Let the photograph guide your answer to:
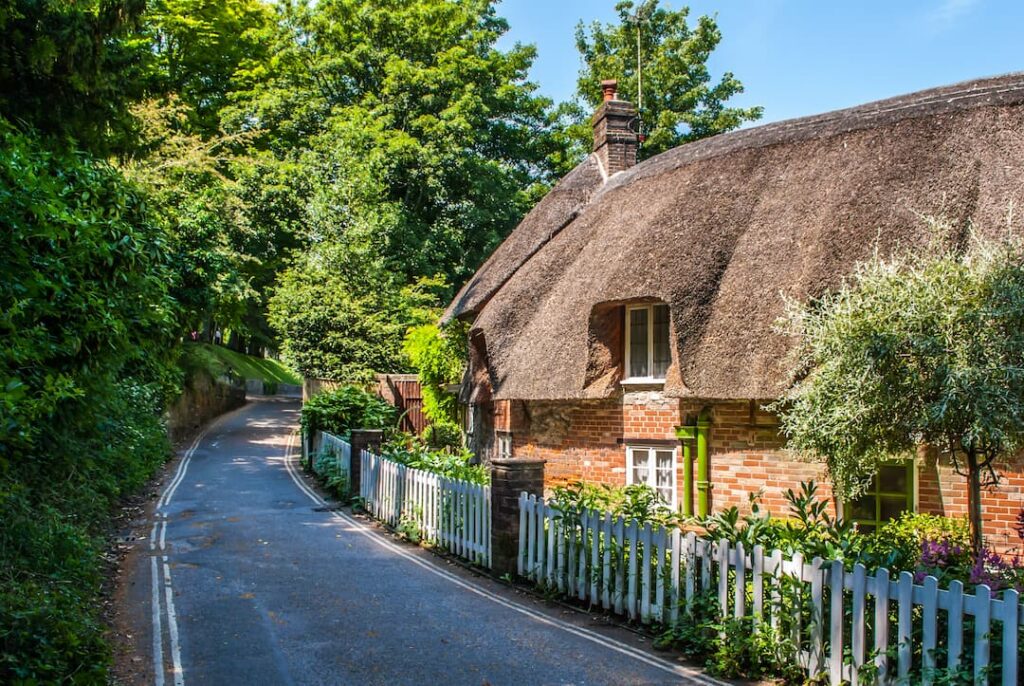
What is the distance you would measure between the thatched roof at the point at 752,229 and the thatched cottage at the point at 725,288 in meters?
0.03

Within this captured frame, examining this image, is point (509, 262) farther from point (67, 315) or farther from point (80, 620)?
point (80, 620)

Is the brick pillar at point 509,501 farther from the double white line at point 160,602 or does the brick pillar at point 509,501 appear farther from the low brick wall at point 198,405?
the low brick wall at point 198,405

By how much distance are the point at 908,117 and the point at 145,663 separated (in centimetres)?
1309

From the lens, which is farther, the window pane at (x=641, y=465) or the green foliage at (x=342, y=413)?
the green foliage at (x=342, y=413)

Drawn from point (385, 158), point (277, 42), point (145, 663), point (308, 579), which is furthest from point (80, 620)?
point (277, 42)

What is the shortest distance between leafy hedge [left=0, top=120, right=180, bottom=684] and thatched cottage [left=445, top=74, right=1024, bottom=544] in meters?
7.13

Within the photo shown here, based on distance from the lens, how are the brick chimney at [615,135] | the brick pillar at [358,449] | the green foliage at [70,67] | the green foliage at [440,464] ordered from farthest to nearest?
the brick chimney at [615,135] → the brick pillar at [358,449] → the green foliage at [440,464] → the green foliage at [70,67]

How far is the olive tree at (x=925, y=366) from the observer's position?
6.89 metres

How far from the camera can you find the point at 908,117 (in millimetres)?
12914

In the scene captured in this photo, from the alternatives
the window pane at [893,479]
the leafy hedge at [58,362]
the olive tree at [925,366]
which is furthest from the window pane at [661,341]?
the leafy hedge at [58,362]

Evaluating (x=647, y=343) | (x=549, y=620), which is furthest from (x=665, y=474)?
(x=549, y=620)

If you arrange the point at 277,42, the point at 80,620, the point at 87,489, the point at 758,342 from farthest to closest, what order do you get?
the point at 277,42 → the point at 758,342 → the point at 87,489 → the point at 80,620

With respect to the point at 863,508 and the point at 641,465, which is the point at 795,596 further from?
the point at 641,465

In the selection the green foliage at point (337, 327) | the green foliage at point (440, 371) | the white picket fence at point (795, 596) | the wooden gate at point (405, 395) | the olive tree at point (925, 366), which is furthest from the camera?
the green foliage at point (337, 327)
